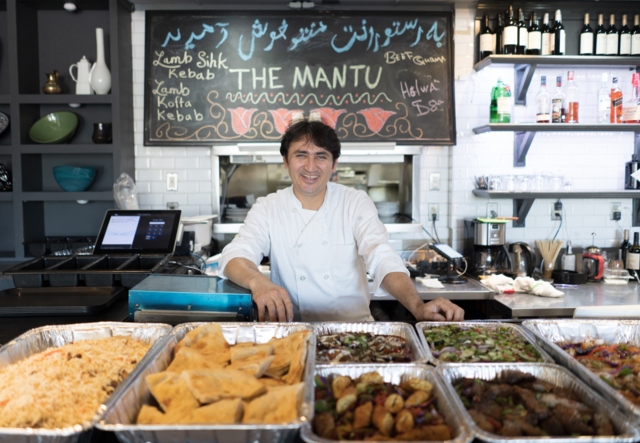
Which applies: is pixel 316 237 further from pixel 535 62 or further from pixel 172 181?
pixel 535 62

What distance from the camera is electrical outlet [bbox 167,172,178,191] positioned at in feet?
12.3

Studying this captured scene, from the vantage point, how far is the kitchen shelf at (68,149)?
11.1 ft

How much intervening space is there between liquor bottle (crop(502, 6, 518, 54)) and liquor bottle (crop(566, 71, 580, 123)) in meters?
0.47

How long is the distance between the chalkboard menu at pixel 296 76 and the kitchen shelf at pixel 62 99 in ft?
1.13

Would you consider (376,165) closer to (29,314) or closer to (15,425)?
(29,314)

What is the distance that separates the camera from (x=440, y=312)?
1.61m

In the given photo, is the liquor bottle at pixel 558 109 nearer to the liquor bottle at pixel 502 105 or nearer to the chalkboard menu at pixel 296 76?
the liquor bottle at pixel 502 105

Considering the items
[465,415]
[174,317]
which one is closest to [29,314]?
[174,317]

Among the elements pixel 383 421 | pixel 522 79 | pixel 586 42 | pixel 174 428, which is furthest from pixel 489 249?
pixel 174 428

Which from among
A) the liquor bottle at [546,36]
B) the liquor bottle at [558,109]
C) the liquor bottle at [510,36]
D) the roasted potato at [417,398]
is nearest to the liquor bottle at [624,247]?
the liquor bottle at [558,109]

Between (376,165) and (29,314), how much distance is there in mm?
2706

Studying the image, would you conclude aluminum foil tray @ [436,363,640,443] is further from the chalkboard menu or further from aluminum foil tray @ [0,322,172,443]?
the chalkboard menu

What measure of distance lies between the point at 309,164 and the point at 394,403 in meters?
1.27

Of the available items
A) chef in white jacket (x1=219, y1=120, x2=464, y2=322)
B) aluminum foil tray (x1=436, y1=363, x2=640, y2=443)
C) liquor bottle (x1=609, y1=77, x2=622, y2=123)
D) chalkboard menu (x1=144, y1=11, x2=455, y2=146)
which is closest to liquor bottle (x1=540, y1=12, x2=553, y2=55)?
liquor bottle (x1=609, y1=77, x2=622, y2=123)
